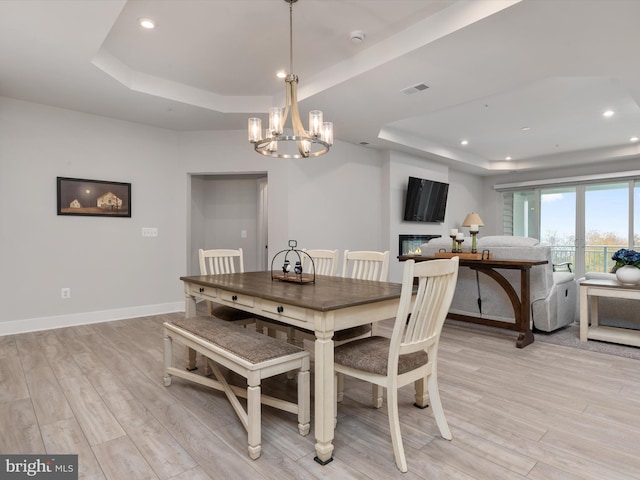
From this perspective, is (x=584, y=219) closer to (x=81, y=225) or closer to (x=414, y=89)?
(x=414, y=89)

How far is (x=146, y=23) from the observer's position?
288cm

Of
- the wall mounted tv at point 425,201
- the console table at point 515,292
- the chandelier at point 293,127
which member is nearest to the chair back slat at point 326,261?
the chandelier at point 293,127

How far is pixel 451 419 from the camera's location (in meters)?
2.08

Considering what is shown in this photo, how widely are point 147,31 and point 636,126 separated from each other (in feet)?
21.7

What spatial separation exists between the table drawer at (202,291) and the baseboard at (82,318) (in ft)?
7.91

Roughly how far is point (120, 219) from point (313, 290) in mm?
3532

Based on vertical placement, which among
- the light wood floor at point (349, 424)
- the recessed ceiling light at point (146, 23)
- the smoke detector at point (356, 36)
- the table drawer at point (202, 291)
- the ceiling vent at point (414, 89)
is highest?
the recessed ceiling light at point (146, 23)

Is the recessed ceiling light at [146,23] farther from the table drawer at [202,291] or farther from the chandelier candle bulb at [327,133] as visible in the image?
the table drawer at [202,291]

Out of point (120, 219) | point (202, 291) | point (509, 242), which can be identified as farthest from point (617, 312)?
point (120, 219)

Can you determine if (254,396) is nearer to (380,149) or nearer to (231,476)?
(231,476)

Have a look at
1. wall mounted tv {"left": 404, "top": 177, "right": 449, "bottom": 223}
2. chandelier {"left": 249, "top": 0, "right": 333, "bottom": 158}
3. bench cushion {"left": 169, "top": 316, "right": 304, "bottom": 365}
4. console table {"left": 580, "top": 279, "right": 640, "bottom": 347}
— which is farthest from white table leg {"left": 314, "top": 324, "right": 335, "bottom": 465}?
wall mounted tv {"left": 404, "top": 177, "right": 449, "bottom": 223}

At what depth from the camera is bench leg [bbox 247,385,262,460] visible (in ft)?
5.63

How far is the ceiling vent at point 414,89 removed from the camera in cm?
354

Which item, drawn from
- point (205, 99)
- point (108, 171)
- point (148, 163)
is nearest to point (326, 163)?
point (205, 99)
